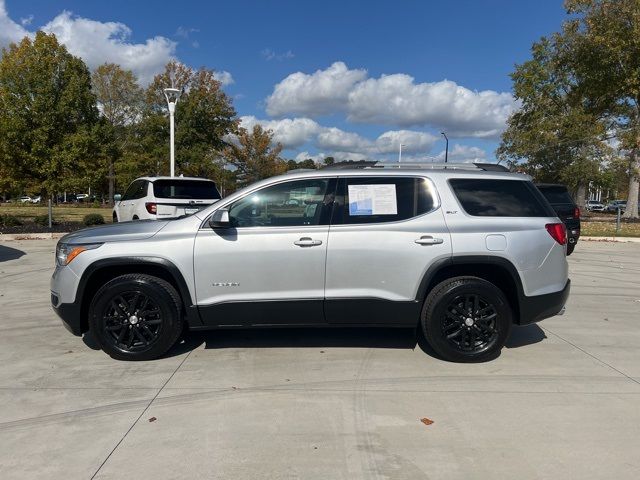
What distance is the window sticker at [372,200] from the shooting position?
4613 mm

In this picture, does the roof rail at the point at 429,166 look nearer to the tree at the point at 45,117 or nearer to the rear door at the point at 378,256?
the rear door at the point at 378,256

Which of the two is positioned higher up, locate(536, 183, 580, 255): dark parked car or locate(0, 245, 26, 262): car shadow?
locate(536, 183, 580, 255): dark parked car

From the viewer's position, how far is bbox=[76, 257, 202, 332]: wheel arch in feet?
14.6

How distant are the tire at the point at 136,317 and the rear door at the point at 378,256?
1442 mm

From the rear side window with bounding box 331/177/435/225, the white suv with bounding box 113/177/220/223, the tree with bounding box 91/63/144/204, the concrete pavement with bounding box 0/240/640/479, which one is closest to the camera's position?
the concrete pavement with bounding box 0/240/640/479

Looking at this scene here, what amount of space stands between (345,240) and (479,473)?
7.18ft

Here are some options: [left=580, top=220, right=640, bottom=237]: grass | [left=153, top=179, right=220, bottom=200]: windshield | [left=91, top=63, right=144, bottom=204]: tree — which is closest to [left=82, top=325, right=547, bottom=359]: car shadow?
[left=153, top=179, right=220, bottom=200]: windshield

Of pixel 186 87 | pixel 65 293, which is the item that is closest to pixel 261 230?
pixel 65 293

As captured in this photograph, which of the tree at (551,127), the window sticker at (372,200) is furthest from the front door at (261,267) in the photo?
the tree at (551,127)

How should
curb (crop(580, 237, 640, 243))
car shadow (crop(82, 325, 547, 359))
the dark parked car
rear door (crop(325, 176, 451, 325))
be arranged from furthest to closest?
curb (crop(580, 237, 640, 243)), the dark parked car, car shadow (crop(82, 325, 547, 359)), rear door (crop(325, 176, 451, 325))

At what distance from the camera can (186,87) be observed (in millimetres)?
37562

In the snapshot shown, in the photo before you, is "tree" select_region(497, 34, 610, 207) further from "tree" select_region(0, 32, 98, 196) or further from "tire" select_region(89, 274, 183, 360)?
"tire" select_region(89, 274, 183, 360)

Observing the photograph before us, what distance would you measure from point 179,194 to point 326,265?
7.12 metres

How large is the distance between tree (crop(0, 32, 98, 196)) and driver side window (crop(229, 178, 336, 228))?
13988 mm
